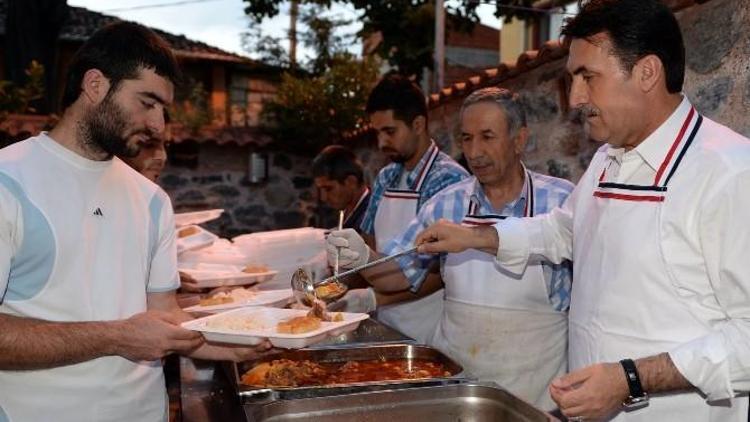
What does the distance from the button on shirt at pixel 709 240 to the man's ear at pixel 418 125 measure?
5.17ft

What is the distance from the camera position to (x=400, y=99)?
3.03 m

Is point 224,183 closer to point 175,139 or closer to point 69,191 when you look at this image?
point 175,139

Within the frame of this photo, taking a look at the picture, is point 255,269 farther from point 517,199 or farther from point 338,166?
point 517,199

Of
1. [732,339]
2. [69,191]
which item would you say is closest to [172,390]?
[69,191]

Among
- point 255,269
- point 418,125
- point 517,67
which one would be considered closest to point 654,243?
point 418,125

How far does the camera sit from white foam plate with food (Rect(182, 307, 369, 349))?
1.53 metres

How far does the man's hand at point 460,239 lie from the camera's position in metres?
1.90

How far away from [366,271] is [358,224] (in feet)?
4.59

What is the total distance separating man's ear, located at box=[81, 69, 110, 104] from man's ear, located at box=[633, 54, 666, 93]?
1.25m

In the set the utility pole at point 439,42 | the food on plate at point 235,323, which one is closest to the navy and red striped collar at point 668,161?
the food on plate at point 235,323

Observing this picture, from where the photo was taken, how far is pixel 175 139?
673 cm

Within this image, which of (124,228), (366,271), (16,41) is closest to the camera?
(124,228)

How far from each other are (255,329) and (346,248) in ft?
2.08

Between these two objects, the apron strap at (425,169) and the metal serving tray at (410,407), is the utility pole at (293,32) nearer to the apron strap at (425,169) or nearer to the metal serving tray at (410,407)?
the apron strap at (425,169)
